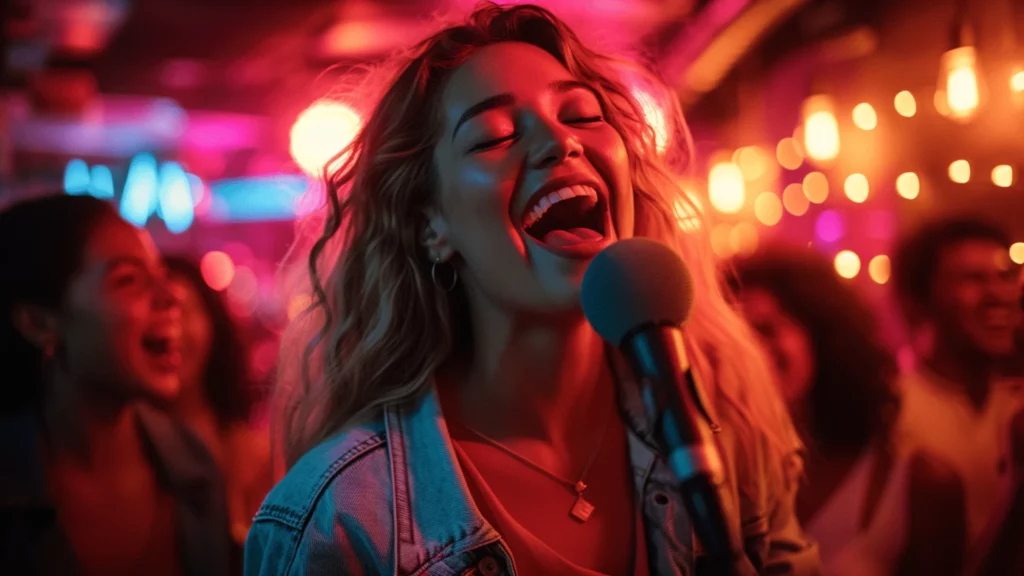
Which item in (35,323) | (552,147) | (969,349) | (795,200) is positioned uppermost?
(795,200)

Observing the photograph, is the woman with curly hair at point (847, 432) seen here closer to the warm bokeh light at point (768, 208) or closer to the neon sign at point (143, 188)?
the warm bokeh light at point (768, 208)

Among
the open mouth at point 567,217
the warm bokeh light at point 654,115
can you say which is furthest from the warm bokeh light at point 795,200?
the open mouth at point 567,217

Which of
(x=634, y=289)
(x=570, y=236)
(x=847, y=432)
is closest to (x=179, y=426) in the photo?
(x=570, y=236)

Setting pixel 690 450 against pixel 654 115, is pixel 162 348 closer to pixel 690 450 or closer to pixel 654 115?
pixel 654 115

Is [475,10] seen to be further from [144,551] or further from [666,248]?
[144,551]

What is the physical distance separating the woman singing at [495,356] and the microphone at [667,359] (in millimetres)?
242

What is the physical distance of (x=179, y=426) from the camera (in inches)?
76.2

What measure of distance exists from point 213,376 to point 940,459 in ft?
6.03

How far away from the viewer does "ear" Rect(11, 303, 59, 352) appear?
5.53ft

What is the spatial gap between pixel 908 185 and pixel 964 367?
0.49 meters

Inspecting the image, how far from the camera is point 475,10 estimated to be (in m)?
1.41

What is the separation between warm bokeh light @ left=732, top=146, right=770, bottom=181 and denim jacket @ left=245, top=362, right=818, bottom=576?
1758 mm

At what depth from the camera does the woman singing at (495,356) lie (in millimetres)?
1153

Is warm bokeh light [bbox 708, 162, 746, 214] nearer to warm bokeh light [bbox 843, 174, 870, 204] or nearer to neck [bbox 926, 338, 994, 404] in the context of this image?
warm bokeh light [bbox 843, 174, 870, 204]
